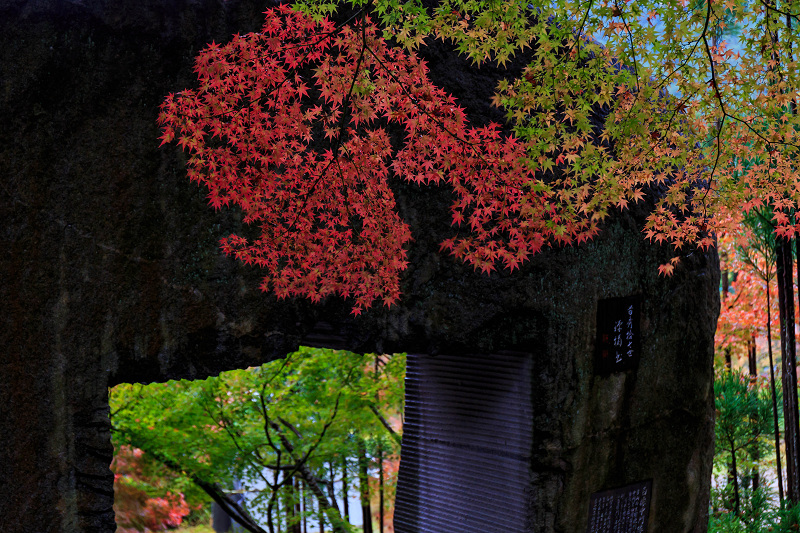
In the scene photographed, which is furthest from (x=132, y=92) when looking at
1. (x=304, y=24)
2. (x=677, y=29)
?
(x=677, y=29)

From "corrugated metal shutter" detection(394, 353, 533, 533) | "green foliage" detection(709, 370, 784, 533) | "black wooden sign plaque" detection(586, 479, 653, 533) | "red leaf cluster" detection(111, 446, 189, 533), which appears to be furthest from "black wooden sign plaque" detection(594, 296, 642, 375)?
"red leaf cluster" detection(111, 446, 189, 533)

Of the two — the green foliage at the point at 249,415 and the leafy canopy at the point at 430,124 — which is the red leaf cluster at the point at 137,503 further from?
the leafy canopy at the point at 430,124

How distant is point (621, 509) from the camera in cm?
569

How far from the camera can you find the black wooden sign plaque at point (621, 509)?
552cm

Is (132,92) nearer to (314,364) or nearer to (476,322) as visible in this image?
(476,322)

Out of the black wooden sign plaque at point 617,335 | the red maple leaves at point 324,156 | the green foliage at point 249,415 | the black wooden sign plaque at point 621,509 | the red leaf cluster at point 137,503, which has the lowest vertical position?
the red leaf cluster at point 137,503

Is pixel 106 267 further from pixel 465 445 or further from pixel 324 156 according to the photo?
pixel 465 445

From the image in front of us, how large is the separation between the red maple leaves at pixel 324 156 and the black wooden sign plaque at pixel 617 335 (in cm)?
128

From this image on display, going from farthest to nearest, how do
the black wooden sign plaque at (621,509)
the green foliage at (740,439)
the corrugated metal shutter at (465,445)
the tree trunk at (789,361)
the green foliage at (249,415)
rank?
the green foliage at (740,439)
the tree trunk at (789,361)
the green foliage at (249,415)
the black wooden sign plaque at (621,509)
the corrugated metal shutter at (465,445)

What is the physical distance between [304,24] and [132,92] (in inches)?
46.2

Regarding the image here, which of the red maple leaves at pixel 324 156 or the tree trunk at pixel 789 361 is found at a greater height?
the red maple leaves at pixel 324 156

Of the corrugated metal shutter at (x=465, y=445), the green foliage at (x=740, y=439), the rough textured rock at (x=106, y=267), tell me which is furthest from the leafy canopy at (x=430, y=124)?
the green foliage at (x=740, y=439)

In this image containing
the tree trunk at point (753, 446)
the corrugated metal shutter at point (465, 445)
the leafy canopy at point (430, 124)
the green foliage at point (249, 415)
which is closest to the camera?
the leafy canopy at point (430, 124)

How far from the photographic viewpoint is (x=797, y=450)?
812 cm
